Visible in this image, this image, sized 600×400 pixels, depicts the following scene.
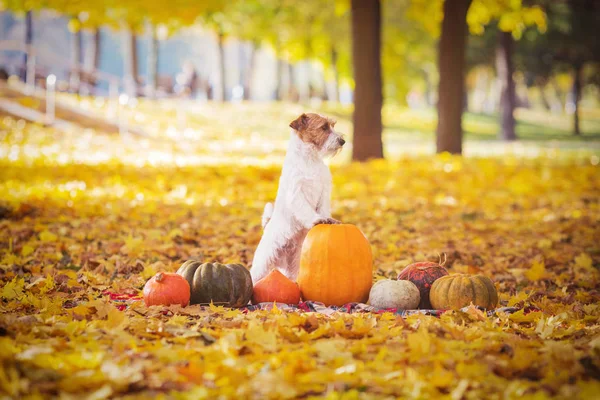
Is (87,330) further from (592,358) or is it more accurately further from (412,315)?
(592,358)

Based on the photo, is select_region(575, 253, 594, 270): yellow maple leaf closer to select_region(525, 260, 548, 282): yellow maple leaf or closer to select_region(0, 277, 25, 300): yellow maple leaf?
select_region(525, 260, 548, 282): yellow maple leaf

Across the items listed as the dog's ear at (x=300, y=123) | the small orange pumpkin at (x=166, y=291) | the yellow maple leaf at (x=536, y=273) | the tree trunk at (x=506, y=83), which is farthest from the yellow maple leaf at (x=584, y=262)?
the tree trunk at (x=506, y=83)

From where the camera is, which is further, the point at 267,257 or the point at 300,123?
the point at 267,257

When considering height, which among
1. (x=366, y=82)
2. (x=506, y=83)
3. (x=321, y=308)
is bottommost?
(x=321, y=308)

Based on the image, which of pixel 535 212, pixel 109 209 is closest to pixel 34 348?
pixel 109 209

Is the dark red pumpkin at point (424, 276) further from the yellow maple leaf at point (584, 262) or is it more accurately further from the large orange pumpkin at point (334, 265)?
the yellow maple leaf at point (584, 262)

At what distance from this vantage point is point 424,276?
5238 millimetres

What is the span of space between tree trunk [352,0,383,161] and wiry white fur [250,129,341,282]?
10.2m

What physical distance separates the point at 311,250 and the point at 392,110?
40.0m

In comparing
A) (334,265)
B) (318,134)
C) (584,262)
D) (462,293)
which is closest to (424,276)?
(462,293)

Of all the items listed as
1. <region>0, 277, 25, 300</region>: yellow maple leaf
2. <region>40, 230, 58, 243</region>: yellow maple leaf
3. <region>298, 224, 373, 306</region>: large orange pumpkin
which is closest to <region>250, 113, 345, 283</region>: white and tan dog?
<region>298, 224, 373, 306</region>: large orange pumpkin

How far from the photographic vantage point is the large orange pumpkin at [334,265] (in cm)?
507

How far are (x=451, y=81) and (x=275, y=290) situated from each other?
13114mm

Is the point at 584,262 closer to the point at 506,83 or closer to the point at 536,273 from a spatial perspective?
the point at 536,273
